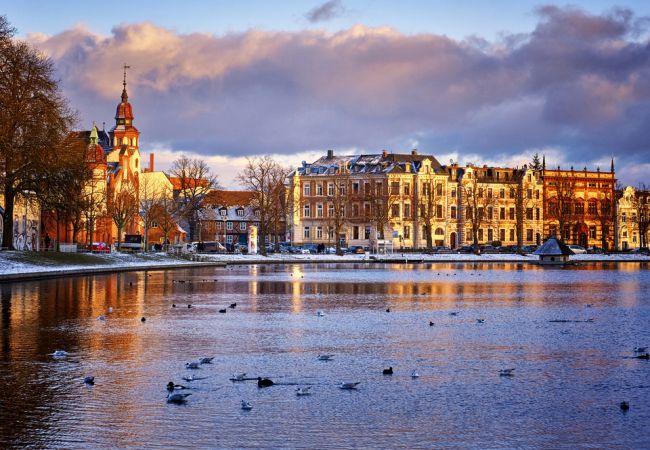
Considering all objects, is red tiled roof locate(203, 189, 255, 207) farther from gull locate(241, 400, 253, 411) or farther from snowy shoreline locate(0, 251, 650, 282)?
gull locate(241, 400, 253, 411)

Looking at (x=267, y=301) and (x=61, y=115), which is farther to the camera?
(x=61, y=115)

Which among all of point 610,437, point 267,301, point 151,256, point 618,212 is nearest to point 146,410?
point 610,437

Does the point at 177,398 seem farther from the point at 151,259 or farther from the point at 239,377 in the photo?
the point at 151,259

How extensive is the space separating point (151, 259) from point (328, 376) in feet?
237

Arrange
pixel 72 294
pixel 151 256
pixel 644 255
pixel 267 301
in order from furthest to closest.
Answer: pixel 644 255 < pixel 151 256 < pixel 72 294 < pixel 267 301

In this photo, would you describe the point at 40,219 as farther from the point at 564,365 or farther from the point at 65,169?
the point at 564,365

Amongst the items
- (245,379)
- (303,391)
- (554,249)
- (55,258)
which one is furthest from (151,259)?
(303,391)

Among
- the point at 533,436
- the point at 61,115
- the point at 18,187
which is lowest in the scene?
the point at 533,436

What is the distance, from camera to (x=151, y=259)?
8825cm

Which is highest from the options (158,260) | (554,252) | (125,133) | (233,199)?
(125,133)

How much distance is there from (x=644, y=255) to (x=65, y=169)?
95137 millimetres

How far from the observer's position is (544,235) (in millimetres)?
155375

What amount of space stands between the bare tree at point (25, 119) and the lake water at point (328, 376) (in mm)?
27797

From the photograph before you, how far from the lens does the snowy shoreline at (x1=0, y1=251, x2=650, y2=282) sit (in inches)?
2342
